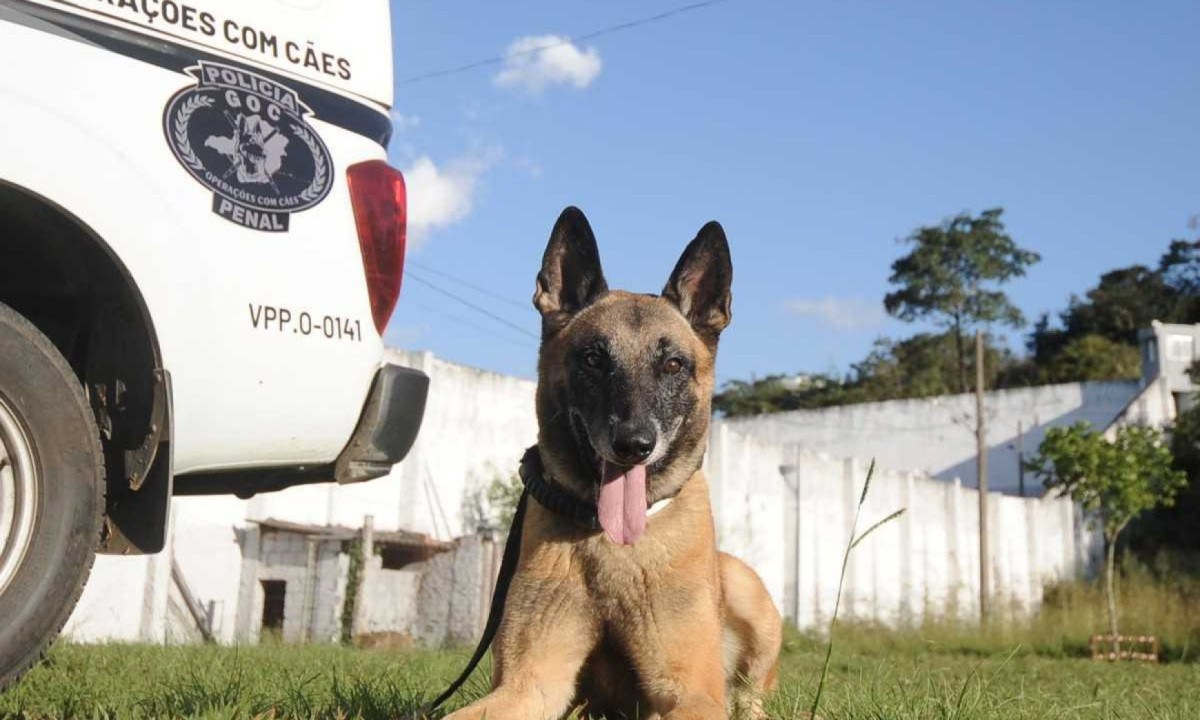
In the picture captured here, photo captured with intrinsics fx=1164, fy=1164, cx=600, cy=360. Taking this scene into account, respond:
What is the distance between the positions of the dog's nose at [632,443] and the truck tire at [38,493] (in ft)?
4.59

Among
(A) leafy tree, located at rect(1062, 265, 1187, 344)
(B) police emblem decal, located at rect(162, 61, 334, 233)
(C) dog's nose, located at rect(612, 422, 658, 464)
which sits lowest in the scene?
(C) dog's nose, located at rect(612, 422, 658, 464)

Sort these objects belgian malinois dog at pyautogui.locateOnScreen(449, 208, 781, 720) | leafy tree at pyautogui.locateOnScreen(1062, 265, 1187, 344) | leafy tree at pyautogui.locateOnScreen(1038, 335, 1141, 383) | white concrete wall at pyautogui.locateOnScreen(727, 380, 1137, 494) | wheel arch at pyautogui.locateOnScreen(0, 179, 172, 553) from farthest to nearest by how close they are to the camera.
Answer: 1. leafy tree at pyautogui.locateOnScreen(1062, 265, 1187, 344)
2. leafy tree at pyautogui.locateOnScreen(1038, 335, 1141, 383)
3. white concrete wall at pyautogui.locateOnScreen(727, 380, 1137, 494)
4. belgian malinois dog at pyautogui.locateOnScreen(449, 208, 781, 720)
5. wheel arch at pyautogui.locateOnScreen(0, 179, 172, 553)

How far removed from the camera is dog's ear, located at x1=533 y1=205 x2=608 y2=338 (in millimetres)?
3742

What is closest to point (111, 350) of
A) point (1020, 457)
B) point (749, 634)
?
point (749, 634)

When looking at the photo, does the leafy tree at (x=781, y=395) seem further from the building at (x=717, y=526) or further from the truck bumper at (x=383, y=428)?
the truck bumper at (x=383, y=428)

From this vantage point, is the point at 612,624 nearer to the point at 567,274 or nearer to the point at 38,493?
the point at 567,274

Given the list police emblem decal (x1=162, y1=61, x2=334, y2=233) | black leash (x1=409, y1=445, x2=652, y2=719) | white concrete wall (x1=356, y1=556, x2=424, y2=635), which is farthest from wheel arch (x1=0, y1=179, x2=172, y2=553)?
white concrete wall (x1=356, y1=556, x2=424, y2=635)

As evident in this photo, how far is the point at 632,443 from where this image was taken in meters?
3.36

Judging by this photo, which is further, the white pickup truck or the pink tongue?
the pink tongue

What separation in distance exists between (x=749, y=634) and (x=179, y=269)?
2.34 metres

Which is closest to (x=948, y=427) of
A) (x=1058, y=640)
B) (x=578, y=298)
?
(x=1058, y=640)

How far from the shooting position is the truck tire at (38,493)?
9.40ft

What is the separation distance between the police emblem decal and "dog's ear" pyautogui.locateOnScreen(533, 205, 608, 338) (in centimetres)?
73

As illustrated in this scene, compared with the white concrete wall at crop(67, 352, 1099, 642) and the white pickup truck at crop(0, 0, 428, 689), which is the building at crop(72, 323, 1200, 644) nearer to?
the white concrete wall at crop(67, 352, 1099, 642)
